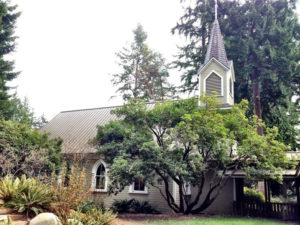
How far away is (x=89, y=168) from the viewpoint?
62.4ft

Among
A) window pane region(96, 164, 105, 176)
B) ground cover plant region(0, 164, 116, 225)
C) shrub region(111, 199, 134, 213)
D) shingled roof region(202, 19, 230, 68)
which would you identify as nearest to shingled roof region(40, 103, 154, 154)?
window pane region(96, 164, 105, 176)

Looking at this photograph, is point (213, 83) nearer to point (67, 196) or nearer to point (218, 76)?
point (218, 76)

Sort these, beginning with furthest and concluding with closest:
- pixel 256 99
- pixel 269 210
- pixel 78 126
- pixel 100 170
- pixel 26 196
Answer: pixel 78 126
pixel 256 99
pixel 100 170
pixel 269 210
pixel 26 196

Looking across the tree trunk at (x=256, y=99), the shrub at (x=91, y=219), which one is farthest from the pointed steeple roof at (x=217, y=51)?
the shrub at (x=91, y=219)

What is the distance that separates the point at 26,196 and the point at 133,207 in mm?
8808

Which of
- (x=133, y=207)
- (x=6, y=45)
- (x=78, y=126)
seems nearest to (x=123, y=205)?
(x=133, y=207)

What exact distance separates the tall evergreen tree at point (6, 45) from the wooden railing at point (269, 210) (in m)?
18.1

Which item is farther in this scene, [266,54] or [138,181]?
[266,54]

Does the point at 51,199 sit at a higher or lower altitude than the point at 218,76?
lower

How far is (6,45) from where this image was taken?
77.4ft

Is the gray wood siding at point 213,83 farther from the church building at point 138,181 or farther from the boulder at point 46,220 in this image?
the boulder at point 46,220

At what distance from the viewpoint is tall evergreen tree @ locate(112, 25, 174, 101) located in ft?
116

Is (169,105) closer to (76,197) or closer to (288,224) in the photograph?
(76,197)

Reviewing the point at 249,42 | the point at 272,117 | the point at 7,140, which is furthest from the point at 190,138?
the point at 272,117
